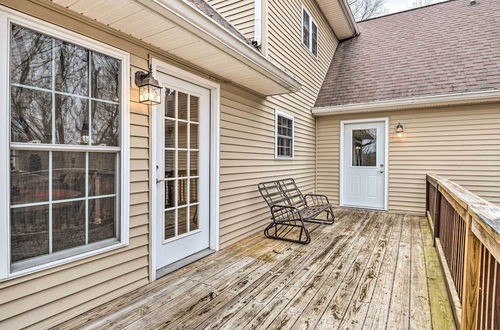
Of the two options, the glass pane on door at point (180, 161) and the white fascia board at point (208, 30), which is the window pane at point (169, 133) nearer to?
the glass pane on door at point (180, 161)

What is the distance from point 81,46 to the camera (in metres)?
2.09

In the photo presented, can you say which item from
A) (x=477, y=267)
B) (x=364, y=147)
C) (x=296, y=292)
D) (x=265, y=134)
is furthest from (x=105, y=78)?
(x=364, y=147)

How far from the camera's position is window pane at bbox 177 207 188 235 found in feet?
10.1

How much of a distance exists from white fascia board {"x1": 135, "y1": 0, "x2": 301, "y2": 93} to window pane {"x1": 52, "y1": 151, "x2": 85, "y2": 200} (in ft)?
4.07

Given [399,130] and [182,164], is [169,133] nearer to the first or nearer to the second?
[182,164]

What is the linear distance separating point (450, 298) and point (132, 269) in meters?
2.77

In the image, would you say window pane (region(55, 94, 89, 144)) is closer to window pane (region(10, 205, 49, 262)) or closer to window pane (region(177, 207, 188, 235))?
window pane (region(10, 205, 49, 262))

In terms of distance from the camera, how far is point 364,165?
638 cm

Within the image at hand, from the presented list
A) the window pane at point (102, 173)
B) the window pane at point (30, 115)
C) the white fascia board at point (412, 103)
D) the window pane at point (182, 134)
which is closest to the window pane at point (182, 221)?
the window pane at point (182, 134)

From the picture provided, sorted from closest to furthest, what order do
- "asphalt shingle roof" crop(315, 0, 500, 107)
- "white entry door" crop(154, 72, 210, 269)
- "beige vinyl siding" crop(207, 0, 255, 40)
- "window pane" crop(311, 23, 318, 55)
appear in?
"white entry door" crop(154, 72, 210, 269)
"beige vinyl siding" crop(207, 0, 255, 40)
"asphalt shingle roof" crop(315, 0, 500, 107)
"window pane" crop(311, 23, 318, 55)

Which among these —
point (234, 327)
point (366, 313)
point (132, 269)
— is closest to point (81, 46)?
point (132, 269)

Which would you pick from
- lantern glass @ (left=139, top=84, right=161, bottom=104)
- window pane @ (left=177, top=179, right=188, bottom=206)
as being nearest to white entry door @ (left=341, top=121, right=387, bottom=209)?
window pane @ (left=177, top=179, right=188, bottom=206)

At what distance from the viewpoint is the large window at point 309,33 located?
600cm

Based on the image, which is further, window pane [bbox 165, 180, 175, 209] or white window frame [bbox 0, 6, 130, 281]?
window pane [bbox 165, 180, 175, 209]
